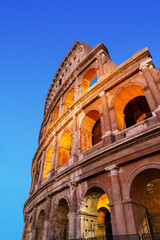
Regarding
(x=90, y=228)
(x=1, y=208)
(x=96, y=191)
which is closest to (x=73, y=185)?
(x=96, y=191)

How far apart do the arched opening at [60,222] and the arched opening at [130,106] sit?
5509mm

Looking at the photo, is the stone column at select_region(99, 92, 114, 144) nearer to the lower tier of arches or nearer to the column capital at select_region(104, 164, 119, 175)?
the column capital at select_region(104, 164, 119, 175)

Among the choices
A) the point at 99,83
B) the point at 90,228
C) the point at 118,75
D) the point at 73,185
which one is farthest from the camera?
the point at 99,83

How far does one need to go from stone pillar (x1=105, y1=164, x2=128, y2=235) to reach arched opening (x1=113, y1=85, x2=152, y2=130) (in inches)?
92.3

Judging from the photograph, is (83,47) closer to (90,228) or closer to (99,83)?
(99,83)

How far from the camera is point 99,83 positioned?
1043 cm

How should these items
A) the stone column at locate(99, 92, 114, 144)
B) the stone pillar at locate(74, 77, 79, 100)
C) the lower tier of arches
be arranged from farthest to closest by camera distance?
the stone pillar at locate(74, 77, 79, 100) < the stone column at locate(99, 92, 114, 144) < the lower tier of arches

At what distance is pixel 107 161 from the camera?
24.5ft

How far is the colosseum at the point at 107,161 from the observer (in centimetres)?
643

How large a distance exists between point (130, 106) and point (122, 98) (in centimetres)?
252

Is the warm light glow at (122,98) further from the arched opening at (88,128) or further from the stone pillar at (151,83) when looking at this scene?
the arched opening at (88,128)

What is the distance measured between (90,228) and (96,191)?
154 cm

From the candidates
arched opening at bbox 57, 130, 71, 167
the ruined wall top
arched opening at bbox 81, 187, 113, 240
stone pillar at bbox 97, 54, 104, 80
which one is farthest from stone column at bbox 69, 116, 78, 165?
the ruined wall top

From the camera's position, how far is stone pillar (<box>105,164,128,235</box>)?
19.7 feet
